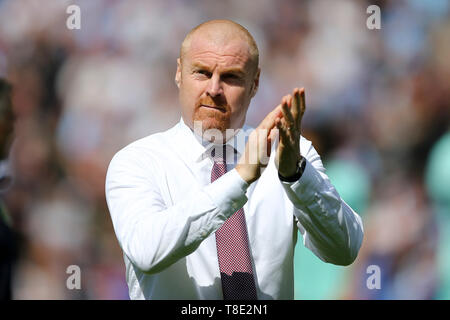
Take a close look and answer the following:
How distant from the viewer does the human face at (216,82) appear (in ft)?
6.17

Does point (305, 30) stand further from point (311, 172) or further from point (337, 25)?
point (311, 172)

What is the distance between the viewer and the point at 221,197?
159 centimetres

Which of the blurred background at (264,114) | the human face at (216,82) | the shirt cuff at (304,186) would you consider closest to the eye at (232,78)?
the human face at (216,82)

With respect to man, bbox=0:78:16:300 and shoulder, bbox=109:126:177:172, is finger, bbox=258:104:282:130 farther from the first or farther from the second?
man, bbox=0:78:16:300

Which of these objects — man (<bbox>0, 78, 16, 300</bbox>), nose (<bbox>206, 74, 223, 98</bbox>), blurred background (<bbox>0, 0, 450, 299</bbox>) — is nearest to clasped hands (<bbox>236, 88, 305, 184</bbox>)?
nose (<bbox>206, 74, 223, 98</bbox>)

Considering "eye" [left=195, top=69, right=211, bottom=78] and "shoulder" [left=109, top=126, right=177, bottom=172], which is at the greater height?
"eye" [left=195, top=69, right=211, bottom=78]

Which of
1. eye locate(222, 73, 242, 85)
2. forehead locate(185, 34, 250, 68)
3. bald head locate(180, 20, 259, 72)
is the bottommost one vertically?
eye locate(222, 73, 242, 85)

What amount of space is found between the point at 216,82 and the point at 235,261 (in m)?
0.52

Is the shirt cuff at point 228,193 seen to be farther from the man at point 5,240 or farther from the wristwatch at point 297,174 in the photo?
the man at point 5,240

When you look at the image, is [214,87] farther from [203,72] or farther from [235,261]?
[235,261]

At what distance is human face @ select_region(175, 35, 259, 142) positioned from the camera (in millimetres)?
1880

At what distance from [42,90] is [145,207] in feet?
8.92

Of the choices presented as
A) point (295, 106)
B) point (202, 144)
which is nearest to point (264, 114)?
point (202, 144)

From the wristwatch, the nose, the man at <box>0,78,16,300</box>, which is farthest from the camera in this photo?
the man at <box>0,78,16,300</box>
